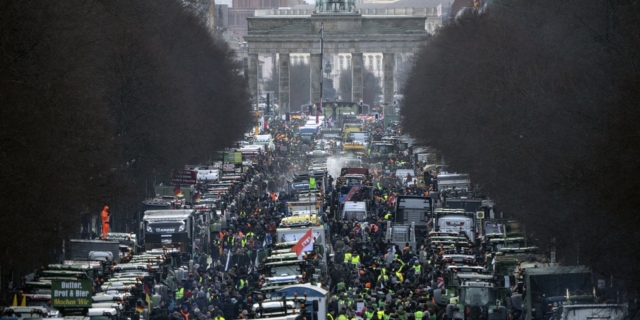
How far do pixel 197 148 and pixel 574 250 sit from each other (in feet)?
132

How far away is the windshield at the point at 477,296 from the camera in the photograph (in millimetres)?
35812

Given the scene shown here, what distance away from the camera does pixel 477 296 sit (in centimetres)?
3594

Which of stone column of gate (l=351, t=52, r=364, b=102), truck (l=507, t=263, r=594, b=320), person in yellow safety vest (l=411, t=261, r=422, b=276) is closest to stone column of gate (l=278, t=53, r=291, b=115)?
stone column of gate (l=351, t=52, r=364, b=102)

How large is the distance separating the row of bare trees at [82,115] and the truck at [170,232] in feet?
3.96

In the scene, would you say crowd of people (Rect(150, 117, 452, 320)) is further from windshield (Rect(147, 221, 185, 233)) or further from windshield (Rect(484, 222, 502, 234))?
windshield (Rect(484, 222, 502, 234))

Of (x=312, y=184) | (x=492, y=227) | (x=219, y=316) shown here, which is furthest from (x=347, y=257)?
(x=312, y=184)

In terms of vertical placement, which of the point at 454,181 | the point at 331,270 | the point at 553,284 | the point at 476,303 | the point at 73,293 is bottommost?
the point at 331,270

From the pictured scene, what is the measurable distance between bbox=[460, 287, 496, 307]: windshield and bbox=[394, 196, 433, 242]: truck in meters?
19.3

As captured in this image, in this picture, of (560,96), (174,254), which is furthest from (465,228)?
(174,254)

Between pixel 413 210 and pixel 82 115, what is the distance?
14.5m

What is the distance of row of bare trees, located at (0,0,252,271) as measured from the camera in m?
36.3

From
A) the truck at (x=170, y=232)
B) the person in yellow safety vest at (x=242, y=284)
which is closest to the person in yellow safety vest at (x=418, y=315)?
the person in yellow safety vest at (x=242, y=284)

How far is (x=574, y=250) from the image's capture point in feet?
126

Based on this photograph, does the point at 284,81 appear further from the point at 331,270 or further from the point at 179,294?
the point at 179,294
